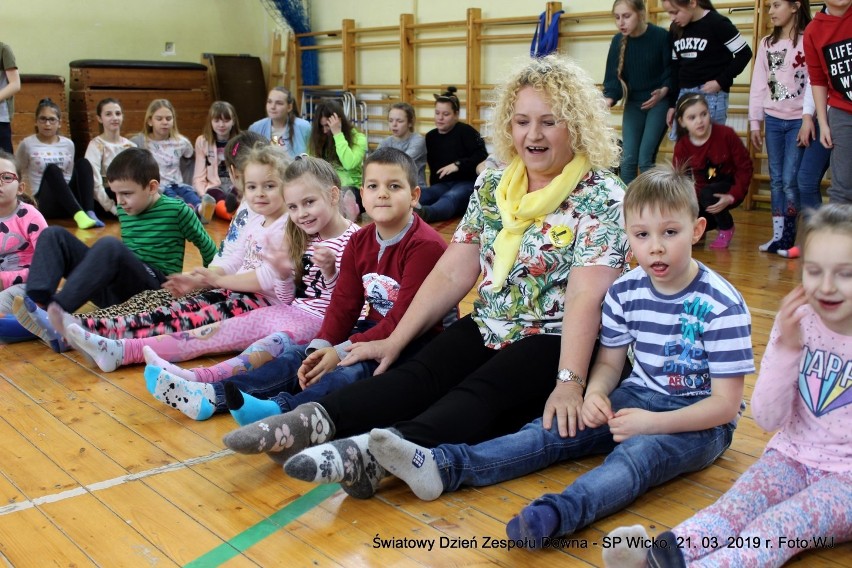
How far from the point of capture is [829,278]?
58.2 inches

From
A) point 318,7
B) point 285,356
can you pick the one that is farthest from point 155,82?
point 285,356

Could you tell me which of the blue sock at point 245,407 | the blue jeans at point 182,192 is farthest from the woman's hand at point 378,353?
the blue jeans at point 182,192

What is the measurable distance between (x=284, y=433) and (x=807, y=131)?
11.4 ft

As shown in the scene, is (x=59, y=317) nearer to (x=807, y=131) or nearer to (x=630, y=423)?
(x=630, y=423)

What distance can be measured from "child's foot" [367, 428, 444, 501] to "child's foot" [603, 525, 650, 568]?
460mm

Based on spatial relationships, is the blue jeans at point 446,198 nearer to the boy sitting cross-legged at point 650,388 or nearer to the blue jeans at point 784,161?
the blue jeans at point 784,161

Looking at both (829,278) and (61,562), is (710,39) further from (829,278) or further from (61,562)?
(61,562)

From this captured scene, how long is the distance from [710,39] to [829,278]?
398 centimetres

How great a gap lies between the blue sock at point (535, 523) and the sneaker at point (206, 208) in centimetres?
481

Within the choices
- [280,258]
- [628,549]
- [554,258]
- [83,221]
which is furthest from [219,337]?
[83,221]

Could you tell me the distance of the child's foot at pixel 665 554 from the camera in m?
1.37

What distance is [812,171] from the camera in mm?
4348

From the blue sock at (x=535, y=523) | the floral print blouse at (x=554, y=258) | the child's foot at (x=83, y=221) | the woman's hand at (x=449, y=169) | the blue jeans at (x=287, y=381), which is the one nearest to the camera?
the blue sock at (x=535, y=523)

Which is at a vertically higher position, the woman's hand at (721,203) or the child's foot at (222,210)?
the woman's hand at (721,203)
